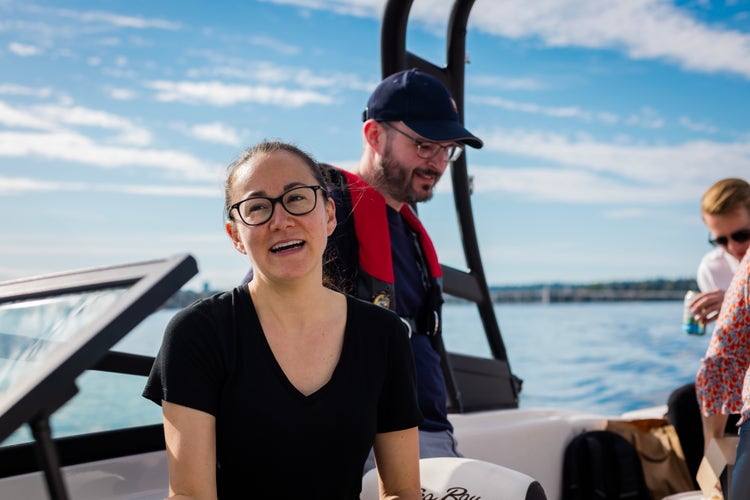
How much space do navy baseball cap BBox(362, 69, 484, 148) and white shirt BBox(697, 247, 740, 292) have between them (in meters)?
1.27

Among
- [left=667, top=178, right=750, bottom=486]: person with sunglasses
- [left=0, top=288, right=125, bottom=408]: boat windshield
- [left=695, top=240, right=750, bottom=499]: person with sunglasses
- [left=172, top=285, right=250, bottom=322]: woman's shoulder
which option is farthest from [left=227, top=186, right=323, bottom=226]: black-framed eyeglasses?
[left=667, top=178, right=750, bottom=486]: person with sunglasses

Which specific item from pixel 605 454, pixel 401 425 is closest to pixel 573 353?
pixel 605 454

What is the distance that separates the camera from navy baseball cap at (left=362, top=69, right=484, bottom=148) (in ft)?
6.94

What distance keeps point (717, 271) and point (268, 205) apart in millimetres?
2130

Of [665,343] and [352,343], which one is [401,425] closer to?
[352,343]

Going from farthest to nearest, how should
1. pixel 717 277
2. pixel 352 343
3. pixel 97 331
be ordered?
pixel 717 277, pixel 352 343, pixel 97 331

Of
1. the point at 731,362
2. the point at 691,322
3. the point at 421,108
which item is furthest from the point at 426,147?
the point at 691,322

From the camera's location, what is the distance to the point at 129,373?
78.3 inches

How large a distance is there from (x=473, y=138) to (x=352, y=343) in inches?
35.0

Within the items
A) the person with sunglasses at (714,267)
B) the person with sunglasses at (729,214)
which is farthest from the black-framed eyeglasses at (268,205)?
the person with sunglasses at (729,214)

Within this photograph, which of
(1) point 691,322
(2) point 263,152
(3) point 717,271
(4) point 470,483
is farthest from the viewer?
(3) point 717,271

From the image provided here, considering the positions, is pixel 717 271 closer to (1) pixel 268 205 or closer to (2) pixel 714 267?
(2) pixel 714 267

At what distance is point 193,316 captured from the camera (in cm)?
133

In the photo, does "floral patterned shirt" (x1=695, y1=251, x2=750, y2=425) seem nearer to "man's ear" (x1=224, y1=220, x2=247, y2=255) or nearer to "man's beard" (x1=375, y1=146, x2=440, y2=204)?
"man's beard" (x1=375, y1=146, x2=440, y2=204)
